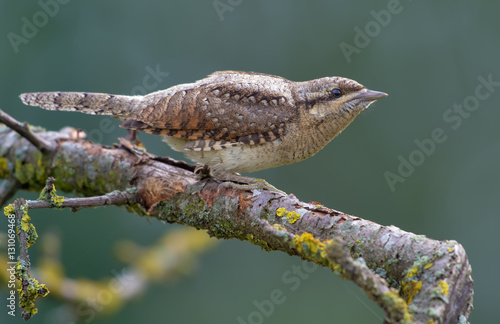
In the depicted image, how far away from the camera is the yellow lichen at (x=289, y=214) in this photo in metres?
2.59

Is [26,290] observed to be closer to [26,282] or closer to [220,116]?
[26,282]

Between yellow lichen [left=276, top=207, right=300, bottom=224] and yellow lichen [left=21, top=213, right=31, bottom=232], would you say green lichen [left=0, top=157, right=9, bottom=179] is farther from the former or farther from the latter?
yellow lichen [left=276, top=207, right=300, bottom=224]

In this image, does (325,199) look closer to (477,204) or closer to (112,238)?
(477,204)

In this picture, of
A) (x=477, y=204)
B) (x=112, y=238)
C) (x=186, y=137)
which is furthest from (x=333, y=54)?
(x=112, y=238)

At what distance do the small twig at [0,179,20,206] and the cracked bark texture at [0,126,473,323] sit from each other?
0.05 feet

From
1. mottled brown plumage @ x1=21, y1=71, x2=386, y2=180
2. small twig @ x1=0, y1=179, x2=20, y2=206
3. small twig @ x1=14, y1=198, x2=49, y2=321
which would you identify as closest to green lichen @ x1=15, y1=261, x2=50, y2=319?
small twig @ x1=14, y1=198, x2=49, y2=321

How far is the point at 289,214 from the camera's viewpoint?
8.65ft

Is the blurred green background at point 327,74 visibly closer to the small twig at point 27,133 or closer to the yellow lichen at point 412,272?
the small twig at point 27,133

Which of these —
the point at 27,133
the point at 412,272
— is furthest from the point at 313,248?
the point at 27,133

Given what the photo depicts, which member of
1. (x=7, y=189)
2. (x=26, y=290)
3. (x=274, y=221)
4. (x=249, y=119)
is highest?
(x=249, y=119)

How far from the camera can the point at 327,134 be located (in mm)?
3508

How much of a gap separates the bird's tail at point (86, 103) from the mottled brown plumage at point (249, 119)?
0.18 m

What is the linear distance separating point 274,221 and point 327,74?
3.73 meters

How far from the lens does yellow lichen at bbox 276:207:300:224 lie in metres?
2.59
